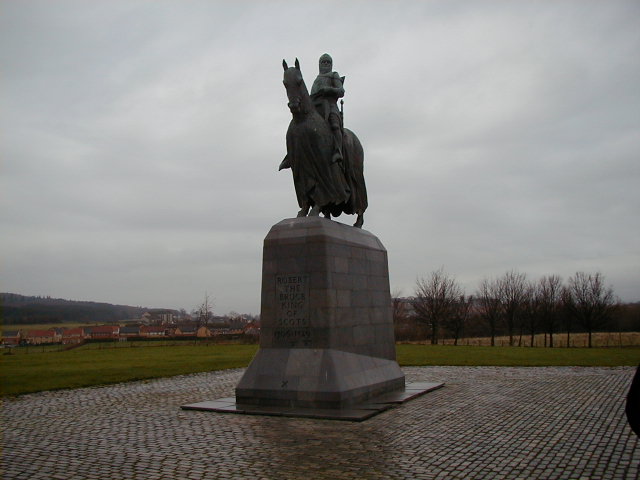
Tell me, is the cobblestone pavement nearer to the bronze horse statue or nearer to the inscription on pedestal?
the inscription on pedestal

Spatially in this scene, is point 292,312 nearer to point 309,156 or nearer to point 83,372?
point 309,156

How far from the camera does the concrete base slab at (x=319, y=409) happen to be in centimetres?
1050

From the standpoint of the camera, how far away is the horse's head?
41.9ft

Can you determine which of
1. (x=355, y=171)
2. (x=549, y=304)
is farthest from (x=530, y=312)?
Answer: (x=355, y=171)

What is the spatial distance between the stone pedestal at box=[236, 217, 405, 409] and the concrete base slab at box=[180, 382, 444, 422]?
0.62 feet

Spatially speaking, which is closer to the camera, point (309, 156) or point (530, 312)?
point (309, 156)

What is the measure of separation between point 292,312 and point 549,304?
47370 mm

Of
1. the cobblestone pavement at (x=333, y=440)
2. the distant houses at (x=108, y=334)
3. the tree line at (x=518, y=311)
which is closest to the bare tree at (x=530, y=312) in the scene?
the tree line at (x=518, y=311)

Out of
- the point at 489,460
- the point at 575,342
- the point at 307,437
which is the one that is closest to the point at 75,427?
the point at 307,437

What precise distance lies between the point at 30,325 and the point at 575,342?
57324 mm

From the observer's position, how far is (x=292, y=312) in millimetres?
12555

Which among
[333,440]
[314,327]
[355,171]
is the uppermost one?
[355,171]

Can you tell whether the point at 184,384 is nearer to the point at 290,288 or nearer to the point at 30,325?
the point at 290,288

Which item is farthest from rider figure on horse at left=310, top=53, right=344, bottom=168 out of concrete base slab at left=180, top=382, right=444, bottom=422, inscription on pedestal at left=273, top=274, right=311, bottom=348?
concrete base slab at left=180, top=382, right=444, bottom=422
